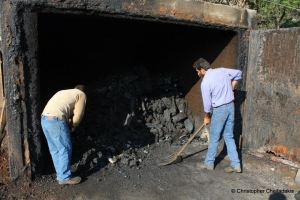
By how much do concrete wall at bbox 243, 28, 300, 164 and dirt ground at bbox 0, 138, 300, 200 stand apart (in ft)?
1.14

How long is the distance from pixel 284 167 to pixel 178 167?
1.72 metres

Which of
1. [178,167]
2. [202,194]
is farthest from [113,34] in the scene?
[202,194]

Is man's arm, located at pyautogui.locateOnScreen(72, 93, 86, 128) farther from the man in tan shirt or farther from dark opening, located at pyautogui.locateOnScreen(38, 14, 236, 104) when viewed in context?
dark opening, located at pyautogui.locateOnScreen(38, 14, 236, 104)

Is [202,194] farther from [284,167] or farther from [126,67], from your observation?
[126,67]

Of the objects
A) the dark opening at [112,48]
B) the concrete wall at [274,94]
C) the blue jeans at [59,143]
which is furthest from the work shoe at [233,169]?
the blue jeans at [59,143]

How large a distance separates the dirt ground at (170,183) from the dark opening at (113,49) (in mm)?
1479

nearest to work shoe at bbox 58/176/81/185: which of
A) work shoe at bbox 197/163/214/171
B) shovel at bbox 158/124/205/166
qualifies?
shovel at bbox 158/124/205/166

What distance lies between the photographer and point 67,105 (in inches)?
156

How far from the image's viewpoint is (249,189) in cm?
417

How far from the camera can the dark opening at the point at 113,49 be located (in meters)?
5.88

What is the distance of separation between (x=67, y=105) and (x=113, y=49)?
11.3 feet

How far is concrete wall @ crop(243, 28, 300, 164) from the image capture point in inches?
177

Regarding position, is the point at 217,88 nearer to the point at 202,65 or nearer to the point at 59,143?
the point at 202,65

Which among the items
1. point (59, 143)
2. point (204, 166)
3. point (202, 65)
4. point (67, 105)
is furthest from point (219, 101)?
point (59, 143)
